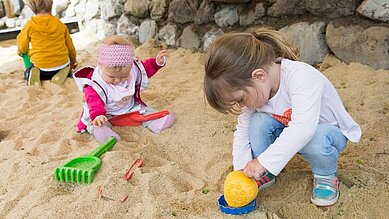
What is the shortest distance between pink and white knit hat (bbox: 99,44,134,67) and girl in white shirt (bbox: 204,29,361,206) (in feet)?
2.86

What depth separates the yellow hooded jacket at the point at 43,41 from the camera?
3375mm

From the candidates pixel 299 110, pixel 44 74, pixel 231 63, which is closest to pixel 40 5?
pixel 44 74

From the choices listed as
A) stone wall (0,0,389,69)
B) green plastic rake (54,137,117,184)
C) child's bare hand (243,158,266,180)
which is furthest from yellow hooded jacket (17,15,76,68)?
child's bare hand (243,158,266,180)

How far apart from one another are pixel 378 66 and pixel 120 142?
59.6 inches

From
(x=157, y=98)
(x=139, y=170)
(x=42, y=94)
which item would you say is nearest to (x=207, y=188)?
(x=139, y=170)

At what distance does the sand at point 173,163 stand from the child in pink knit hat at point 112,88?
0.07 metres

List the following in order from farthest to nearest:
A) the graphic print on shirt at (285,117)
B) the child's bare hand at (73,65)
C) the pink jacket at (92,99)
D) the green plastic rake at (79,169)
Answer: the child's bare hand at (73,65) → the pink jacket at (92,99) → the green plastic rake at (79,169) → the graphic print on shirt at (285,117)

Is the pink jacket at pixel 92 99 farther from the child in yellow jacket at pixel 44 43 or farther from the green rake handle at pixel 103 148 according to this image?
the child in yellow jacket at pixel 44 43

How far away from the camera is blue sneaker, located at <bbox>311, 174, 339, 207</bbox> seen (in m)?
1.43

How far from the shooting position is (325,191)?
4.70ft

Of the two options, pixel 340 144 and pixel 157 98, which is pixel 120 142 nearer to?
pixel 157 98

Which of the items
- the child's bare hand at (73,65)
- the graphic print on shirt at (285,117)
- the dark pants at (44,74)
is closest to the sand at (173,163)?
the graphic print on shirt at (285,117)

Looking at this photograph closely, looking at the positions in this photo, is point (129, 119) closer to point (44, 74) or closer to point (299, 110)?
point (299, 110)

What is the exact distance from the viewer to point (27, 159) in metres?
1.90
